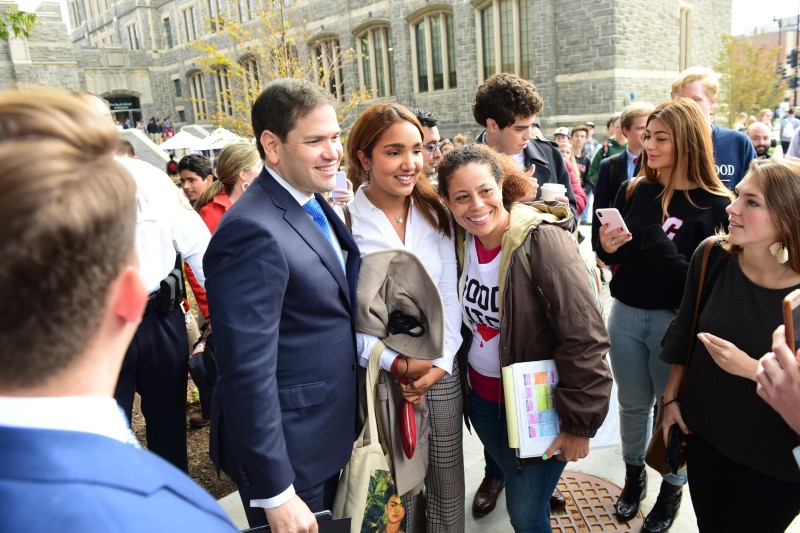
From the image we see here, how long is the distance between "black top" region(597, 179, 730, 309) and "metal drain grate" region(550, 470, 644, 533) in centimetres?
113

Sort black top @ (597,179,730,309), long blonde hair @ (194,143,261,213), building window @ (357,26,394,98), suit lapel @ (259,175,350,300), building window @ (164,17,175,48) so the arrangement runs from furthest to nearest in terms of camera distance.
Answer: building window @ (164,17,175,48) < building window @ (357,26,394,98) < long blonde hair @ (194,143,261,213) < black top @ (597,179,730,309) < suit lapel @ (259,175,350,300)

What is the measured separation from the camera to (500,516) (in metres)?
2.98

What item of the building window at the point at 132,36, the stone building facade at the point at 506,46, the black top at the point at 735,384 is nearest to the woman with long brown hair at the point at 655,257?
the black top at the point at 735,384

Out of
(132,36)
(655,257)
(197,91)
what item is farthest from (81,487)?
(132,36)

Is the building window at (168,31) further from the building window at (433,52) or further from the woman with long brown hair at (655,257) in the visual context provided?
the woman with long brown hair at (655,257)

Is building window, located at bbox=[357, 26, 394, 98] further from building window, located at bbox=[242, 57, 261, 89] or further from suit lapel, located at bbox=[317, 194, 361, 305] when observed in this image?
suit lapel, located at bbox=[317, 194, 361, 305]

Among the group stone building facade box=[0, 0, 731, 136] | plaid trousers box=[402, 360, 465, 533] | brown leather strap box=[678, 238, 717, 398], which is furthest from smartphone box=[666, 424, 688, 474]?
stone building facade box=[0, 0, 731, 136]

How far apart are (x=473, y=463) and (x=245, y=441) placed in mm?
2099

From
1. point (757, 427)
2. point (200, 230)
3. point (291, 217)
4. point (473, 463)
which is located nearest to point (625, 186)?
point (757, 427)

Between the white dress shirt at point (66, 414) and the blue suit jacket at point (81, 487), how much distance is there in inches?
0.8

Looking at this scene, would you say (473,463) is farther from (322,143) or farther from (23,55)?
(23,55)

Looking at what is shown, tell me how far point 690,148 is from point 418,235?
1539mm

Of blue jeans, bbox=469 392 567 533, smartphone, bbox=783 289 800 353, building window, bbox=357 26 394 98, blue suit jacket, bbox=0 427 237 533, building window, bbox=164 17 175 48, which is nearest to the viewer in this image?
blue suit jacket, bbox=0 427 237 533

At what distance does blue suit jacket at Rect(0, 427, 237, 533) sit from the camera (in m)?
0.61
